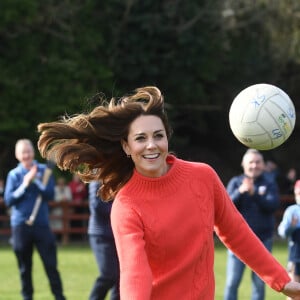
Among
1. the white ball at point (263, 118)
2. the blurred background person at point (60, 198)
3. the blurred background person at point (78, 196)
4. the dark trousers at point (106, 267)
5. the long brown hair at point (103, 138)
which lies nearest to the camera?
the long brown hair at point (103, 138)

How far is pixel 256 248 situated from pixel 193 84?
20260 millimetres

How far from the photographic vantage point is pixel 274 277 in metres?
5.08

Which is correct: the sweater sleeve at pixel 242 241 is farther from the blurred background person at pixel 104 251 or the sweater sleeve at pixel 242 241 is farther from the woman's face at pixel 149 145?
the blurred background person at pixel 104 251

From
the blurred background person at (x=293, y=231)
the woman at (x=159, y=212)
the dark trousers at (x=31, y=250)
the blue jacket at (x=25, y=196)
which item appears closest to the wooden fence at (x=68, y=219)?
the blue jacket at (x=25, y=196)

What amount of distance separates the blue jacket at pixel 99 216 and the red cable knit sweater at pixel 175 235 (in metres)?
4.12

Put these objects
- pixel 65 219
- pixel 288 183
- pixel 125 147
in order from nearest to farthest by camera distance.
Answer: pixel 125 147 < pixel 65 219 < pixel 288 183

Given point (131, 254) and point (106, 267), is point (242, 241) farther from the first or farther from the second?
point (106, 267)

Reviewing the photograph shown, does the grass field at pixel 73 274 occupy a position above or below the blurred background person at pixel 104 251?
below

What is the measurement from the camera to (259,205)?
401 inches

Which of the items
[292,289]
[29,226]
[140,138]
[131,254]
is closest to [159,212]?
[131,254]

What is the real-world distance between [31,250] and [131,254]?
19.3ft

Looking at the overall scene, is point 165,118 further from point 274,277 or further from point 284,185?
point 284,185

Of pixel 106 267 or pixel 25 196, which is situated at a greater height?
pixel 25 196

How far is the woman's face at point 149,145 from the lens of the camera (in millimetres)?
5020
